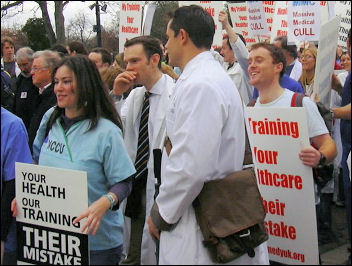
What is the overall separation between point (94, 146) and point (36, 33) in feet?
76.7

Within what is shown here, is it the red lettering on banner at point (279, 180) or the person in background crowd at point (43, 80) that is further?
the person in background crowd at point (43, 80)

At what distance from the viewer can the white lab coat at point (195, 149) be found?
7.17 feet

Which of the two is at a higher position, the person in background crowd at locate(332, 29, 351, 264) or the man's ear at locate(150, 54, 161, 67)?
the man's ear at locate(150, 54, 161, 67)

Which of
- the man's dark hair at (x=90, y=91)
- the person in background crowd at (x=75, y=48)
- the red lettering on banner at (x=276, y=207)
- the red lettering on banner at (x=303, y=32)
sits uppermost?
the red lettering on banner at (x=303, y=32)

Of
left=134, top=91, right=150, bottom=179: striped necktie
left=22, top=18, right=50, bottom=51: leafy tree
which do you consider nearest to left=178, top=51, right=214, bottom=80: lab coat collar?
left=134, top=91, right=150, bottom=179: striped necktie

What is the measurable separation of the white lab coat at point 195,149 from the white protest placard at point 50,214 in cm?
45

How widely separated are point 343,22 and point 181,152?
4.23 meters

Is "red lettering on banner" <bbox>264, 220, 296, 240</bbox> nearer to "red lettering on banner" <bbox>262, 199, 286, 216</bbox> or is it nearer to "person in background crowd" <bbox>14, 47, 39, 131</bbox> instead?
"red lettering on banner" <bbox>262, 199, 286, 216</bbox>

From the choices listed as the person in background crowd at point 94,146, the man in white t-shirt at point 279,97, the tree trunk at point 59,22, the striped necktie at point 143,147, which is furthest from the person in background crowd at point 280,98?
the tree trunk at point 59,22

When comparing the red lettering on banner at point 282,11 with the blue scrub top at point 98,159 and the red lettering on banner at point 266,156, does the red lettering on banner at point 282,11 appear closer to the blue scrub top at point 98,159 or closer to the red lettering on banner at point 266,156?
the red lettering on banner at point 266,156

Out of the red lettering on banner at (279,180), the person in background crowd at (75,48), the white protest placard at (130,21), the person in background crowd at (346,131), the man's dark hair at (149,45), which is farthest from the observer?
the white protest placard at (130,21)

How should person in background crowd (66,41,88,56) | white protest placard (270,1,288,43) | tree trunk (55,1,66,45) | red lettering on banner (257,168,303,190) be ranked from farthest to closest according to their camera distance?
tree trunk (55,1,66,45) → white protest placard (270,1,288,43) → person in background crowd (66,41,88,56) → red lettering on banner (257,168,303,190)

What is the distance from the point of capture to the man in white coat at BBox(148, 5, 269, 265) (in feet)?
7.18

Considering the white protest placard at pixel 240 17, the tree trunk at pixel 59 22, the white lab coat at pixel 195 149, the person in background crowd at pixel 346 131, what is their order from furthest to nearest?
the tree trunk at pixel 59 22 → the white protest placard at pixel 240 17 → the person in background crowd at pixel 346 131 → the white lab coat at pixel 195 149
